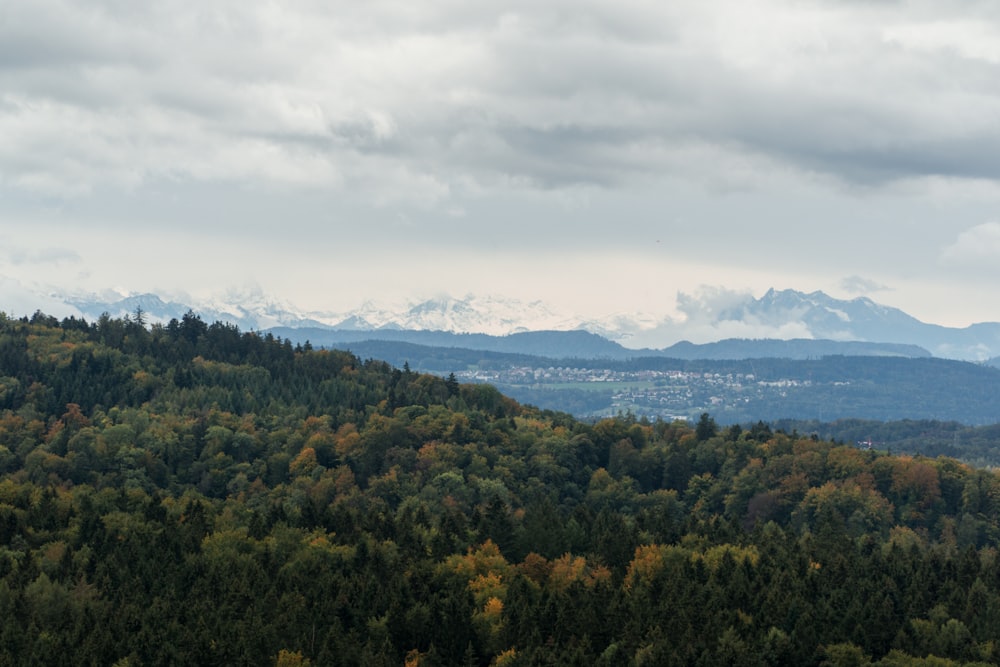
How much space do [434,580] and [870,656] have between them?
48616 mm

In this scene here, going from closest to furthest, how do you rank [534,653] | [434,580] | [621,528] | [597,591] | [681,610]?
[534,653] → [681,610] → [597,591] → [434,580] → [621,528]

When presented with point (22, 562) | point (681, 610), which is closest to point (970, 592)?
point (681, 610)

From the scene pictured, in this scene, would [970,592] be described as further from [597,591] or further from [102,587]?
[102,587]

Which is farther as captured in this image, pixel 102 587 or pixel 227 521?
pixel 227 521

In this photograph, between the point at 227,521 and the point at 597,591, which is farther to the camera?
the point at 227,521

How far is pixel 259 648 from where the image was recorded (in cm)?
11656

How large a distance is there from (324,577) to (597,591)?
29.4 metres

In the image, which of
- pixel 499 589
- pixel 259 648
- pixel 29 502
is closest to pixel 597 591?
pixel 499 589

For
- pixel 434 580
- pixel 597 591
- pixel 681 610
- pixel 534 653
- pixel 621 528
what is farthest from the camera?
pixel 621 528

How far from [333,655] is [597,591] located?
32.0 m

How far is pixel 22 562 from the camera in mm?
144875

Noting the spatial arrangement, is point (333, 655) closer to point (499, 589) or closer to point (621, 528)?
point (499, 589)

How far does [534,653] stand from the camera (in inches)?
4574

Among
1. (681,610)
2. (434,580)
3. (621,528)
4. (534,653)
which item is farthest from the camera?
(621,528)
